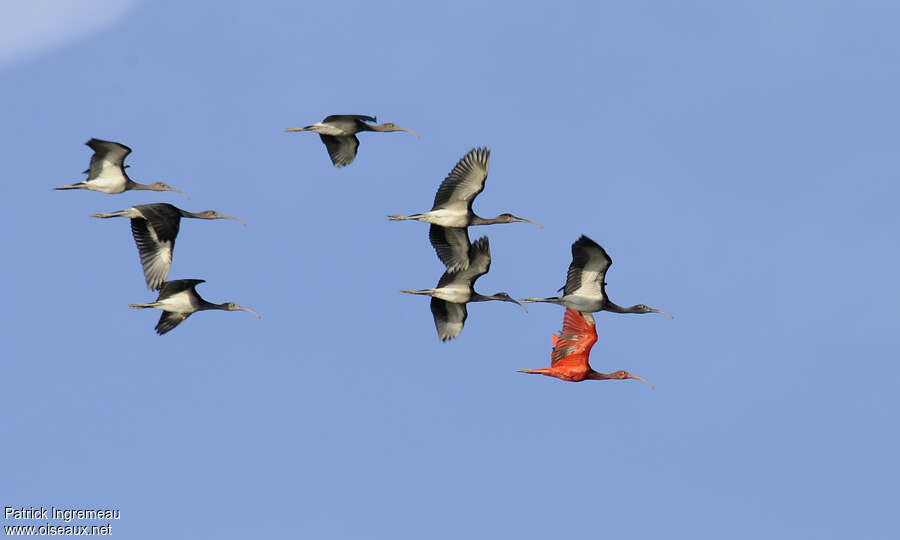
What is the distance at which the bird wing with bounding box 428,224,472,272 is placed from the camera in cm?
4262

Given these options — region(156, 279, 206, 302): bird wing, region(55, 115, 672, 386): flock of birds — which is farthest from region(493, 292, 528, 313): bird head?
region(156, 279, 206, 302): bird wing

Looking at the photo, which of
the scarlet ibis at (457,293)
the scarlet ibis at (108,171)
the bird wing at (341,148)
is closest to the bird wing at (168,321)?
the scarlet ibis at (108,171)

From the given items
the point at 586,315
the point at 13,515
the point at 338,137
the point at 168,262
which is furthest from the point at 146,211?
the point at 586,315

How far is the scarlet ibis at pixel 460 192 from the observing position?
136 ft

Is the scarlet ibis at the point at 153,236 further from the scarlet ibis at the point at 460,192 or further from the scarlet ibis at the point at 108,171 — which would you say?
the scarlet ibis at the point at 460,192

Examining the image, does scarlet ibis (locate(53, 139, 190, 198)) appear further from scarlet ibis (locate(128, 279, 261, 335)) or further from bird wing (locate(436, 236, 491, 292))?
bird wing (locate(436, 236, 491, 292))

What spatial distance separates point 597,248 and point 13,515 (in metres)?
17.6

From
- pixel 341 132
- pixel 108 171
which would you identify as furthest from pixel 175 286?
pixel 341 132

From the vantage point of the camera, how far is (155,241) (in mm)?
40750

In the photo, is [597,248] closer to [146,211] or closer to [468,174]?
[468,174]

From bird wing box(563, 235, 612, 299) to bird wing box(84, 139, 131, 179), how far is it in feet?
47.4

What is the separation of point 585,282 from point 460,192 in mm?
4843

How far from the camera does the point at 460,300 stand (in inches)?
1703

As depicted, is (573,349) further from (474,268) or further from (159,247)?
(159,247)
